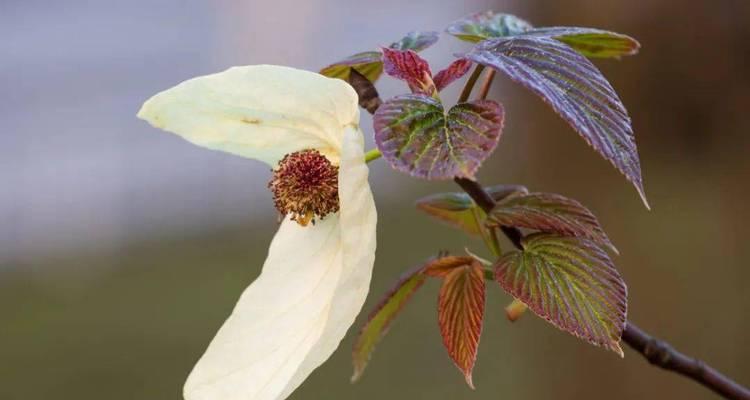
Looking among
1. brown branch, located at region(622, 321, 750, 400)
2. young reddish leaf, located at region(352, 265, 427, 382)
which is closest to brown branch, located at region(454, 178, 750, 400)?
brown branch, located at region(622, 321, 750, 400)

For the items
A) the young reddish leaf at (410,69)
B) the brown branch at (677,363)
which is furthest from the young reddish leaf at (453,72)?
the brown branch at (677,363)

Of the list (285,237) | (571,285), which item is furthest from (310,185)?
(571,285)

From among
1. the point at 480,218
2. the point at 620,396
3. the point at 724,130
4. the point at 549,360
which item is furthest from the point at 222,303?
the point at 480,218

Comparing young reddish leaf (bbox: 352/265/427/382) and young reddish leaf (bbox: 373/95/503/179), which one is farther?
young reddish leaf (bbox: 352/265/427/382)

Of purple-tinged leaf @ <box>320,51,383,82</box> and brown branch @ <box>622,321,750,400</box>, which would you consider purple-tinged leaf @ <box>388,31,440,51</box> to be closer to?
purple-tinged leaf @ <box>320,51,383,82</box>

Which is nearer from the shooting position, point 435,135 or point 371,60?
point 435,135

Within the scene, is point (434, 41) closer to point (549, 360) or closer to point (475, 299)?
point (475, 299)

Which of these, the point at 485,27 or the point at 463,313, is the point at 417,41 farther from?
the point at 463,313
